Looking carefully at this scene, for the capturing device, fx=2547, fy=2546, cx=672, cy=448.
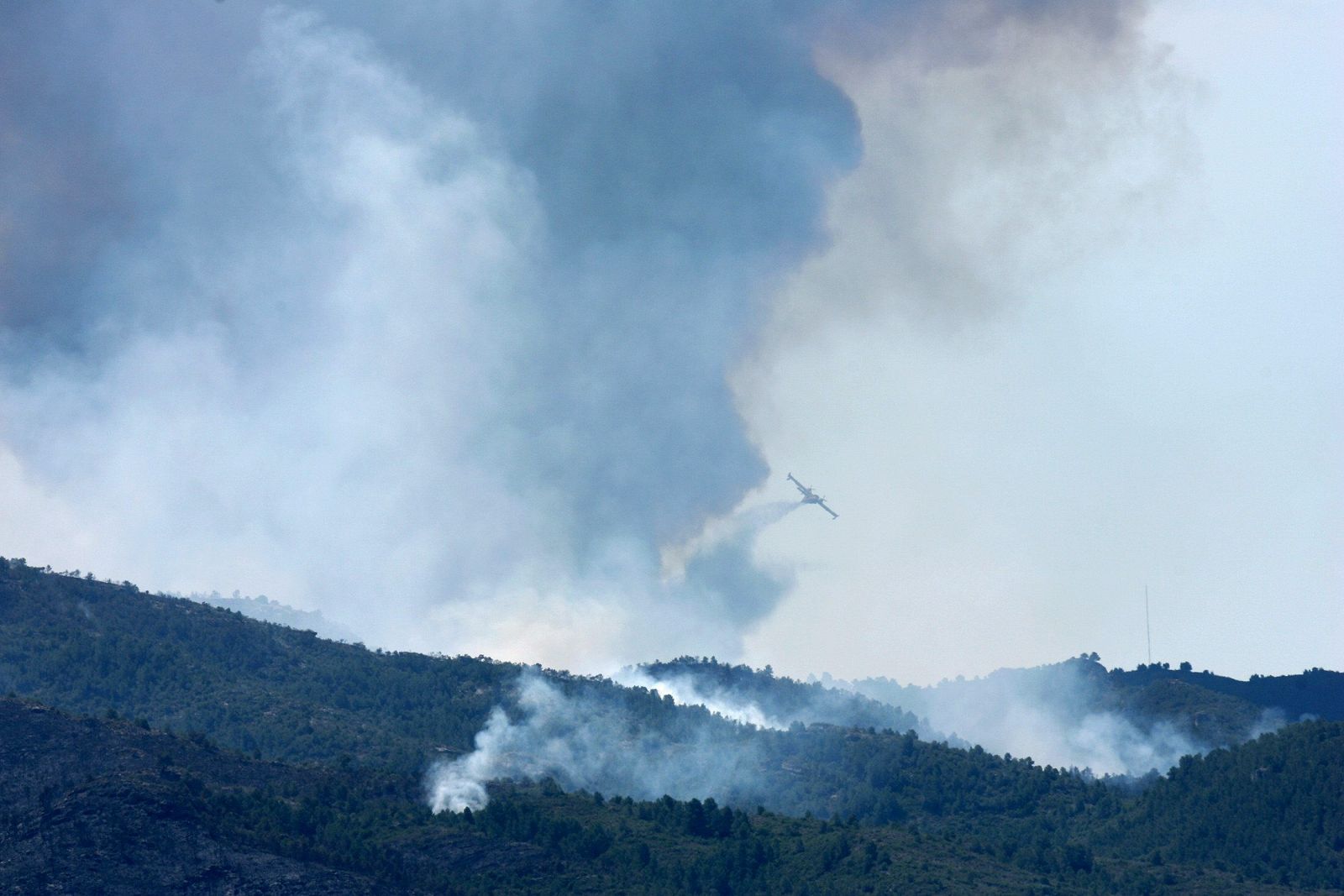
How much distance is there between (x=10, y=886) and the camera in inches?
7849
